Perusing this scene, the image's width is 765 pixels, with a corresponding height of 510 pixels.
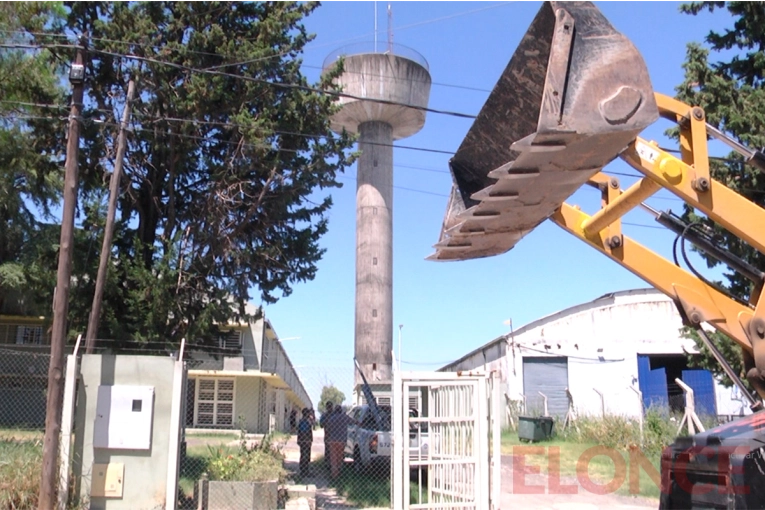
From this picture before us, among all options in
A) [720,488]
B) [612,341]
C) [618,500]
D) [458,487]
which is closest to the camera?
[720,488]

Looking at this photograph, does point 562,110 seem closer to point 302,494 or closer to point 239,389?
point 302,494

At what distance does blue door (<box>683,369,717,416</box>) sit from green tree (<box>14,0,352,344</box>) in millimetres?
19499

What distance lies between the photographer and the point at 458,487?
10.9 m

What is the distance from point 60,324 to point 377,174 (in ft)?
112

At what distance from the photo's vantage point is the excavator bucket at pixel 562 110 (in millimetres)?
4121

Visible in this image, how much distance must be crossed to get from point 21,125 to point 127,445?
37.0 feet

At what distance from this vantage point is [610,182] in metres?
5.92

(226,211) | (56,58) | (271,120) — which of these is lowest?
(226,211)

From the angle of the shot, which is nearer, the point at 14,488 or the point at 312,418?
the point at 14,488

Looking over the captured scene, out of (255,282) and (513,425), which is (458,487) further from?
(513,425)

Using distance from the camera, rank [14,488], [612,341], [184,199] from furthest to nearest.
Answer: [612,341], [184,199], [14,488]

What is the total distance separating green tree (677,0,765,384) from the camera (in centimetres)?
1516

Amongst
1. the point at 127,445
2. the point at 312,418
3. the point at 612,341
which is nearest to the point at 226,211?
the point at 312,418

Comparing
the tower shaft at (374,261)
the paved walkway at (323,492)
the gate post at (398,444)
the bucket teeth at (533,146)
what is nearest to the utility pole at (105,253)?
the paved walkway at (323,492)
